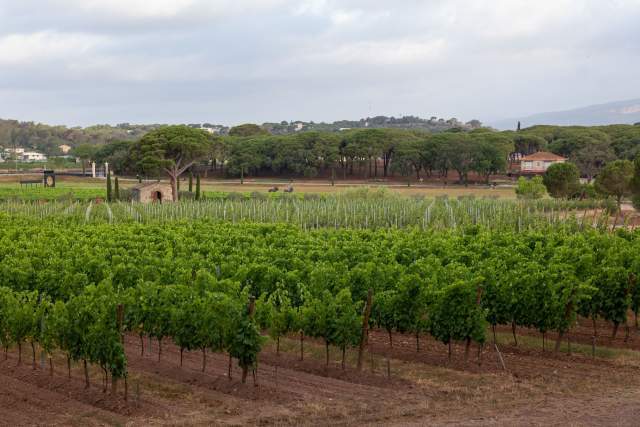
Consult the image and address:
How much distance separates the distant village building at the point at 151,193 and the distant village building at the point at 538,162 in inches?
1830

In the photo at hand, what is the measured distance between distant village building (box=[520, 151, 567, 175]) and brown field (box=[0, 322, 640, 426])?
2920 inches

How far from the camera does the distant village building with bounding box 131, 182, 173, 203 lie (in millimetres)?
55688

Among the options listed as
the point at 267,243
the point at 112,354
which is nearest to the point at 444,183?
the point at 267,243

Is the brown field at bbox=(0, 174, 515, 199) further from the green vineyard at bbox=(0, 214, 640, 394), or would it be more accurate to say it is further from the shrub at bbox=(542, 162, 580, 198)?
the green vineyard at bbox=(0, 214, 640, 394)

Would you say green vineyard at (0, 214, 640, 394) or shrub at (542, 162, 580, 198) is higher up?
shrub at (542, 162, 580, 198)

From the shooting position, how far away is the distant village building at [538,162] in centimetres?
8848

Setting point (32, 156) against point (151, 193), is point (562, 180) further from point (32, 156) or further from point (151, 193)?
point (32, 156)

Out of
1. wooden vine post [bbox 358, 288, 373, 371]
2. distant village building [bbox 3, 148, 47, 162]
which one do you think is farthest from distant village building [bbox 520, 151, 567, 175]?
distant village building [bbox 3, 148, 47, 162]

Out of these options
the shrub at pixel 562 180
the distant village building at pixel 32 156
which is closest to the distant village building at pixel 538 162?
the shrub at pixel 562 180

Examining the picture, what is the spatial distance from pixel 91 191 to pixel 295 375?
59.5 m

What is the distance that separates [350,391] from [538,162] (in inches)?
3130

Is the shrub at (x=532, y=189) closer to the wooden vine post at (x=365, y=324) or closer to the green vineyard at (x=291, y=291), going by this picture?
the green vineyard at (x=291, y=291)

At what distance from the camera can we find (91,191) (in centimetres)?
7088

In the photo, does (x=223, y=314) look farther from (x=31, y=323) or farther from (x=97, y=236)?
(x=97, y=236)
